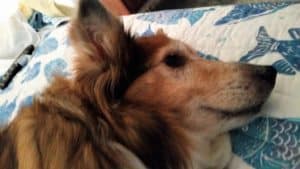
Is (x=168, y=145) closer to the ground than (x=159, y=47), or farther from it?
closer to the ground

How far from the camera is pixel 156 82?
49.2 inches

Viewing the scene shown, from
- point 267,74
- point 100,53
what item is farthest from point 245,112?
point 100,53

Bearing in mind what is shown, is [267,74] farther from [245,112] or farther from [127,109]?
[127,109]

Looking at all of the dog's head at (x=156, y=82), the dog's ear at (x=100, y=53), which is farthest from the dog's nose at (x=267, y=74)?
the dog's ear at (x=100, y=53)

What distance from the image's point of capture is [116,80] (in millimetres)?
1222

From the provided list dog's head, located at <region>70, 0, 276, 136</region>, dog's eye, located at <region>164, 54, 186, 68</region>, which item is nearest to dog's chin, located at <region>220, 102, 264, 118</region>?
dog's head, located at <region>70, 0, 276, 136</region>

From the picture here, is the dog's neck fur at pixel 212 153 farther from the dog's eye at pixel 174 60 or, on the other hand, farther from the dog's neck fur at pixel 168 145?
the dog's eye at pixel 174 60

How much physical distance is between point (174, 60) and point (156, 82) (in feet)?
0.37

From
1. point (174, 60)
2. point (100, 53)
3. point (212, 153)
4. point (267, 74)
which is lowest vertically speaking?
point (212, 153)

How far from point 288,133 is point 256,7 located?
64 centimetres

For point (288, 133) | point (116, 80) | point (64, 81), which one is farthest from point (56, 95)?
point (288, 133)

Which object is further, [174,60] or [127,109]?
[174,60]

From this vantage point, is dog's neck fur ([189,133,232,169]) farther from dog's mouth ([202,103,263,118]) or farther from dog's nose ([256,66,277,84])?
dog's nose ([256,66,277,84])

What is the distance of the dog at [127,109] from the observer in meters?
1.15
